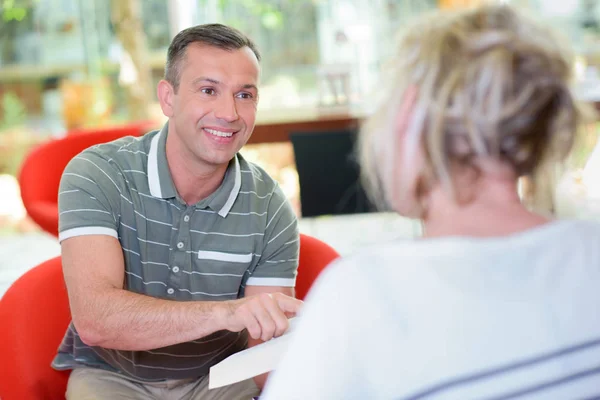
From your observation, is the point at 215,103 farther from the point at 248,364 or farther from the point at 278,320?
the point at 248,364

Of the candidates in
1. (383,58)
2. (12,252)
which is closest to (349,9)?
(12,252)

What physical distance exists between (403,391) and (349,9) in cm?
622

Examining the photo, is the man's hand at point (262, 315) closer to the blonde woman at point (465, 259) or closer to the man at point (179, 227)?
the man at point (179, 227)

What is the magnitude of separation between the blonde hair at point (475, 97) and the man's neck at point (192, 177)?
1086mm

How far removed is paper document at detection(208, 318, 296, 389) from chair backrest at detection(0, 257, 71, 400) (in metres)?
0.76

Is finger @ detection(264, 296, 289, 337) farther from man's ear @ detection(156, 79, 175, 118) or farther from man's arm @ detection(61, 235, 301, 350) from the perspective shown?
man's ear @ detection(156, 79, 175, 118)

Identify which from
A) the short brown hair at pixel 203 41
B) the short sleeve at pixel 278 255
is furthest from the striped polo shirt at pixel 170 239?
the short brown hair at pixel 203 41

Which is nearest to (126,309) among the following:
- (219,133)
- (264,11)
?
(219,133)

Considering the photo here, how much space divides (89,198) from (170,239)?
0.23 meters

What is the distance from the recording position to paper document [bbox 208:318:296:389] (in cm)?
119

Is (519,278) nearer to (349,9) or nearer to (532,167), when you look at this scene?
(532,167)

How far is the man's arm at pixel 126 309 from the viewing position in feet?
4.74

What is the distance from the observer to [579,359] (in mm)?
925

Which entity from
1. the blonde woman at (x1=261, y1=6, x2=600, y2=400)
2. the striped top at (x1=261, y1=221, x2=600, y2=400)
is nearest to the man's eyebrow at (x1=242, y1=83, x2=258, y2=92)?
the blonde woman at (x1=261, y1=6, x2=600, y2=400)
